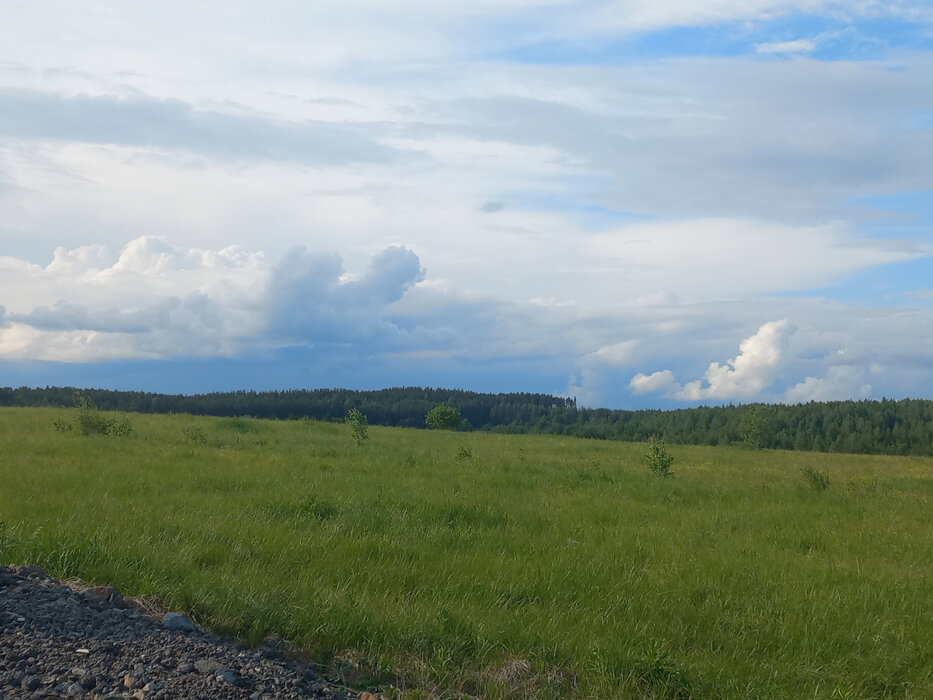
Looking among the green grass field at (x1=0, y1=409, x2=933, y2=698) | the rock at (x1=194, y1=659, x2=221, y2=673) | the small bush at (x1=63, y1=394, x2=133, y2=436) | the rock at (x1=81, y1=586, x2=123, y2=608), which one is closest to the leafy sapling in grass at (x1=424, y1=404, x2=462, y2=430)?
the small bush at (x1=63, y1=394, x2=133, y2=436)

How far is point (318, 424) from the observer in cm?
3481

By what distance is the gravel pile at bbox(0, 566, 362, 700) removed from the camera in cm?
393

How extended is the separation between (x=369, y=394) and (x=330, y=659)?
315 feet

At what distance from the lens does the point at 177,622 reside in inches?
196

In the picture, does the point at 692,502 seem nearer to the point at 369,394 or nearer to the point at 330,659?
the point at 330,659

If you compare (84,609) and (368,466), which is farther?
(368,466)

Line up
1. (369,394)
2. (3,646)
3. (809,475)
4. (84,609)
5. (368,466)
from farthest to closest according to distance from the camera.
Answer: (369,394) < (809,475) < (368,466) < (84,609) < (3,646)

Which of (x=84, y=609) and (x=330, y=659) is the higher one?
(x=84, y=609)

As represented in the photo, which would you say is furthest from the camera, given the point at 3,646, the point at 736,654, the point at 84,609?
the point at 736,654

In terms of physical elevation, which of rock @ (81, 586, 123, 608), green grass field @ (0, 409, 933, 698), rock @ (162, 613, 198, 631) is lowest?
green grass field @ (0, 409, 933, 698)

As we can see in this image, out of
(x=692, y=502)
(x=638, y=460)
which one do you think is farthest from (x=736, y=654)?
(x=638, y=460)

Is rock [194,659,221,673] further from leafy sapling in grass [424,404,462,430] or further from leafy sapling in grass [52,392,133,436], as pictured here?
leafy sapling in grass [424,404,462,430]

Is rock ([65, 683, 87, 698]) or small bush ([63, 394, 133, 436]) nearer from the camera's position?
Result: rock ([65, 683, 87, 698])

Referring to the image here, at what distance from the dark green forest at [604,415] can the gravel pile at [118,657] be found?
216 feet
